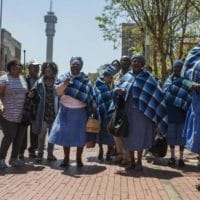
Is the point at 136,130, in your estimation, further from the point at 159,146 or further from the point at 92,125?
the point at 159,146

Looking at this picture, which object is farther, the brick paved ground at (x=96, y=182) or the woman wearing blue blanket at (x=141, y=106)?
the woman wearing blue blanket at (x=141, y=106)

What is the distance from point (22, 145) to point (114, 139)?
170 centimetres

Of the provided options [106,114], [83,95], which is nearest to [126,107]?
[83,95]

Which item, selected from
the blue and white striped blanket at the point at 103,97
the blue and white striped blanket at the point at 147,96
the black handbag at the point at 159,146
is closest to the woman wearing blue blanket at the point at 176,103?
the black handbag at the point at 159,146

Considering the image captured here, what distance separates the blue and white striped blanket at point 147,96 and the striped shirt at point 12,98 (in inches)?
67.6

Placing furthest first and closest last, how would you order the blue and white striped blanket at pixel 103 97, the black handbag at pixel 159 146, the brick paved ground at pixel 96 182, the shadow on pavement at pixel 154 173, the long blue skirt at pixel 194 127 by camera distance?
the blue and white striped blanket at pixel 103 97, the black handbag at pixel 159 146, the shadow on pavement at pixel 154 173, the long blue skirt at pixel 194 127, the brick paved ground at pixel 96 182

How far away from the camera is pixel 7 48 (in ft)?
229

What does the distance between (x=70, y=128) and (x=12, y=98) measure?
112 cm

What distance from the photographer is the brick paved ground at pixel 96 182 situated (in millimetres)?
7945

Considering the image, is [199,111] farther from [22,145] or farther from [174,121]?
[22,145]

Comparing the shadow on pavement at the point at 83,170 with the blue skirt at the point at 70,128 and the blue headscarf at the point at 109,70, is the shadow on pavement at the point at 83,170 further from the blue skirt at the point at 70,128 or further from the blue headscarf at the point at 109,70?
the blue headscarf at the point at 109,70

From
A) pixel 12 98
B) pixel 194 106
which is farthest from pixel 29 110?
pixel 194 106

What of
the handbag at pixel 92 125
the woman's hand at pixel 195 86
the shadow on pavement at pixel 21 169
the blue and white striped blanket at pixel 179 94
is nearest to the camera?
the woman's hand at pixel 195 86

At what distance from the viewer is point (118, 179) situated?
938 centimetres
